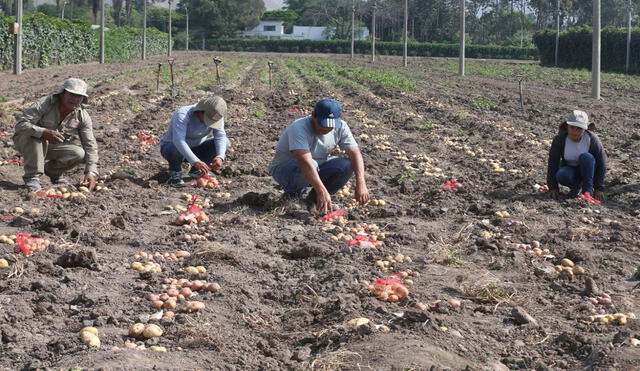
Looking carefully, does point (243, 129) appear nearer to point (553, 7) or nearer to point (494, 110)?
point (494, 110)

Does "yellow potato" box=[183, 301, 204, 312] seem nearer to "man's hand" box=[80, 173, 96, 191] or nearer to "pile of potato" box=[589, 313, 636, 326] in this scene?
"pile of potato" box=[589, 313, 636, 326]

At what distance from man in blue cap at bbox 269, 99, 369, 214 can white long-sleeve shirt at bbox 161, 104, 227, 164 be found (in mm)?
926

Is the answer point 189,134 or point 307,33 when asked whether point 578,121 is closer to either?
point 189,134

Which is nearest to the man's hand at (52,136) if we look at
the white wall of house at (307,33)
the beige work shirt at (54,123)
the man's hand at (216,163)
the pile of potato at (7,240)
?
the beige work shirt at (54,123)

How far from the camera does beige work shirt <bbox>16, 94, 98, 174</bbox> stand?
25.2ft

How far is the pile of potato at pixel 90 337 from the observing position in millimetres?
4004

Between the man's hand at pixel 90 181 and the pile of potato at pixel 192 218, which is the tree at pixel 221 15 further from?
the pile of potato at pixel 192 218

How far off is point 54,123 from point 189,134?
1.36 metres

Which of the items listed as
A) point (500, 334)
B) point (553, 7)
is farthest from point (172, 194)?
point (553, 7)

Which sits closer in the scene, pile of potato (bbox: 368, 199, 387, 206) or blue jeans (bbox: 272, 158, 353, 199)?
blue jeans (bbox: 272, 158, 353, 199)

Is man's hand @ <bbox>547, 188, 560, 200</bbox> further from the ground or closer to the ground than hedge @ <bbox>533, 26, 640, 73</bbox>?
closer to the ground

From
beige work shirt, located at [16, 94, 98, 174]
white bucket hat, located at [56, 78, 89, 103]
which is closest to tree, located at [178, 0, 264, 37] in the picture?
beige work shirt, located at [16, 94, 98, 174]

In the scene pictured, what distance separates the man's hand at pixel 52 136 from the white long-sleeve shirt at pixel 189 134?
3.40 ft

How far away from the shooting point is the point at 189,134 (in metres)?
8.50
